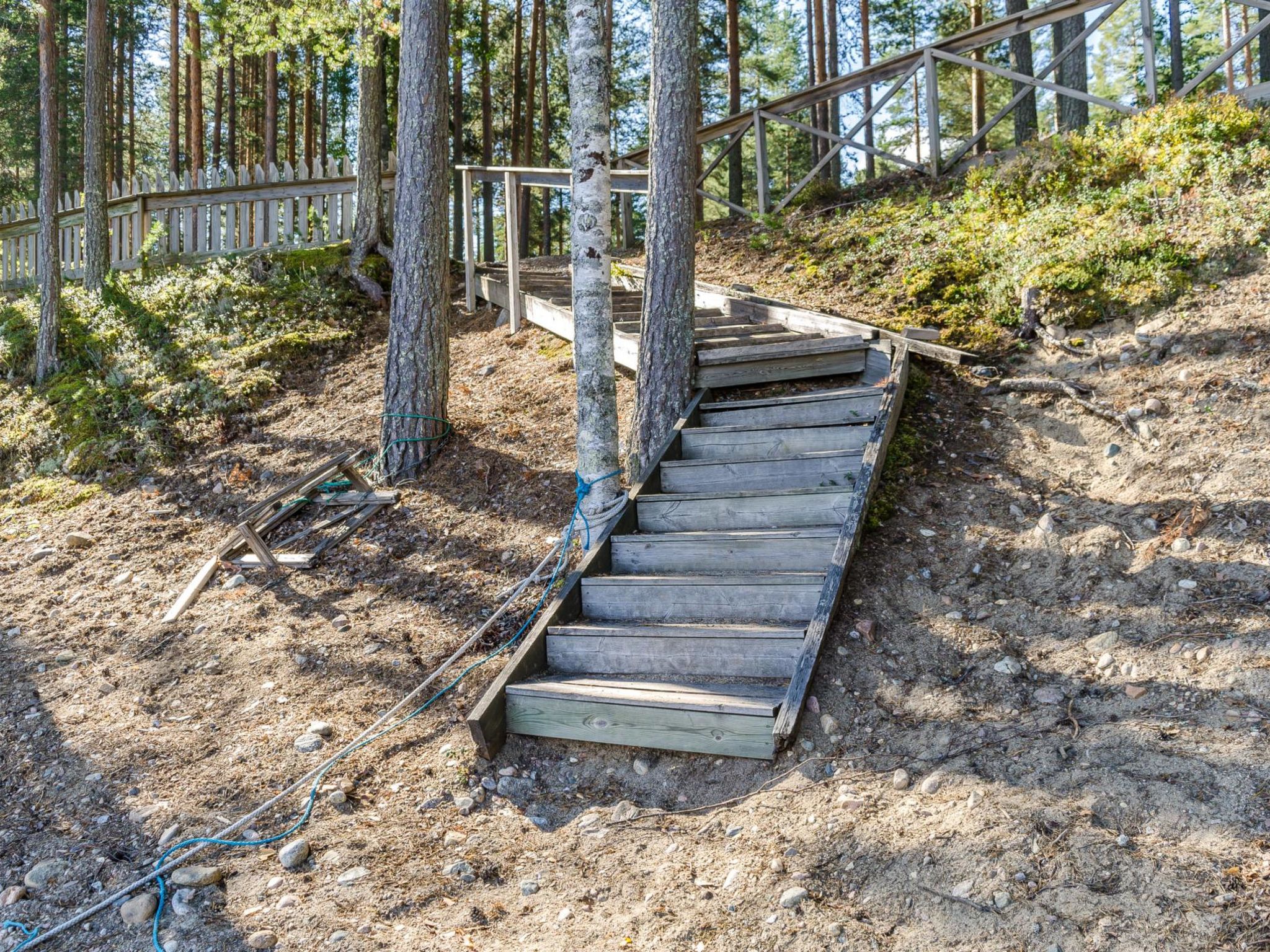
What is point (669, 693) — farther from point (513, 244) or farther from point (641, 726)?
point (513, 244)

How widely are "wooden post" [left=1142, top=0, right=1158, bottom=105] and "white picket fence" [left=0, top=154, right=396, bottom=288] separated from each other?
8.23 meters

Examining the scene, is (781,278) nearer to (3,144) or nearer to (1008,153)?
(1008,153)

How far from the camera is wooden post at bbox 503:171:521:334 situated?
328 inches

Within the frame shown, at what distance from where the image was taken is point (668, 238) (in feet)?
18.9

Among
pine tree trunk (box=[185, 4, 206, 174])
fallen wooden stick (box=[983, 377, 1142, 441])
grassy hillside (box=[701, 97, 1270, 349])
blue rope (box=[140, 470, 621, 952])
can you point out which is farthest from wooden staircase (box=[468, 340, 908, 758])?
pine tree trunk (box=[185, 4, 206, 174])

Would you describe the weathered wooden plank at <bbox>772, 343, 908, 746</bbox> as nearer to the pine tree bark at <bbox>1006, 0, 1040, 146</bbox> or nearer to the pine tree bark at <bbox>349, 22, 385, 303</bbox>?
the pine tree bark at <bbox>349, 22, 385, 303</bbox>

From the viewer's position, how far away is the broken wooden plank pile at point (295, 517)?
6.03 metres

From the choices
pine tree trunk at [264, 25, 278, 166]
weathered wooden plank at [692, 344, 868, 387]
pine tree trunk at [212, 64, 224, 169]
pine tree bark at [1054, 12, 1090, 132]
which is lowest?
weathered wooden plank at [692, 344, 868, 387]

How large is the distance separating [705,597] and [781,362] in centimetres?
227

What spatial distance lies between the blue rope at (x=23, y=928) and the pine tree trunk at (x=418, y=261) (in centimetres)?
399

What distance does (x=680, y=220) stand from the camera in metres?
5.75

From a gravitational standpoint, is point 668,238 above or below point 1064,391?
above

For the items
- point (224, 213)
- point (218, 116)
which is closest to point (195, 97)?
point (218, 116)

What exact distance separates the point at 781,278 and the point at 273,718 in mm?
6522
